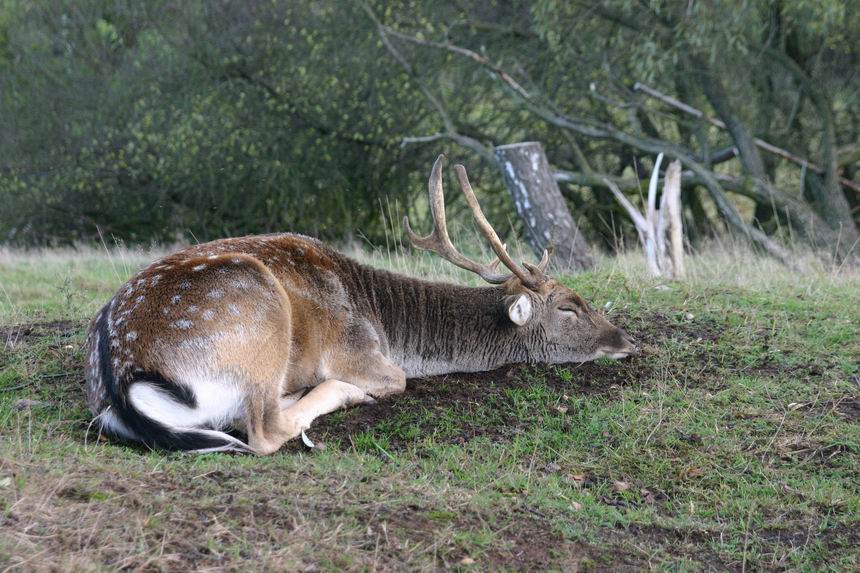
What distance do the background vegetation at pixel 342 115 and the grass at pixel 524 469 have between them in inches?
286

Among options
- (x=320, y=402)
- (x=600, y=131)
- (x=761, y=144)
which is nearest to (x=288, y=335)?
(x=320, y=402)

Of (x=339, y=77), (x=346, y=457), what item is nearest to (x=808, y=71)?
(x=339, y=77)

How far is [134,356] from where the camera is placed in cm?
547

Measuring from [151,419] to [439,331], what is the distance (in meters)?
2.16

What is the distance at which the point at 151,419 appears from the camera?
532cm

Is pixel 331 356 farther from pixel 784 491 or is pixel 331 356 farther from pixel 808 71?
pixel 808 71

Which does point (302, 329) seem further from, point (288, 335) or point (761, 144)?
point (761, 144)

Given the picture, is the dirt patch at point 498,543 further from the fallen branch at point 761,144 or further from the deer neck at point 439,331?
the fallen branch at point 761,144

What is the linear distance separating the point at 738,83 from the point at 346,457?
11.1 metres

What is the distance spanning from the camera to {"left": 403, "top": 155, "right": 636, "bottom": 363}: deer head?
684 cm

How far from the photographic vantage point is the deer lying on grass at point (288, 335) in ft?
18.0

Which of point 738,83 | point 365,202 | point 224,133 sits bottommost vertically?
point 365,202

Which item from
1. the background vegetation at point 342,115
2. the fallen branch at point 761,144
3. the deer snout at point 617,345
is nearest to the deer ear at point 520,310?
the deer snout at point 617,345

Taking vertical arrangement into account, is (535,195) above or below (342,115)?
above
